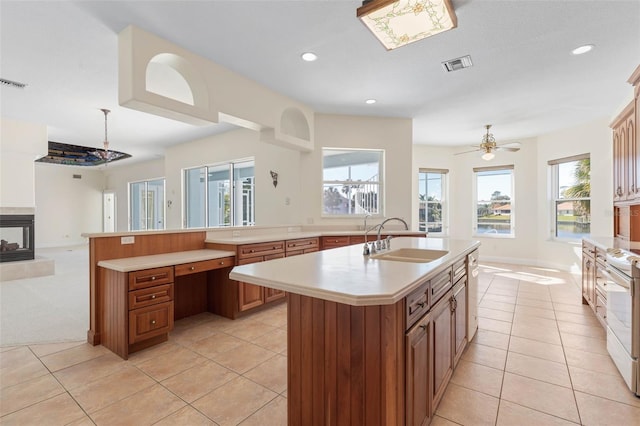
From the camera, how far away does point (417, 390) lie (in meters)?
1.46

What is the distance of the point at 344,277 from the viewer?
1491mm

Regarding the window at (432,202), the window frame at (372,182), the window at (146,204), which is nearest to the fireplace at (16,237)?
the window at (146,204)

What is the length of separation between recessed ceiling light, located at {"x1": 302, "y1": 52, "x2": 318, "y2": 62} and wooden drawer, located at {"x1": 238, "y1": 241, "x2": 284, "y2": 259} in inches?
85.8

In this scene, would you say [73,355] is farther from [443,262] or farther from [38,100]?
[38,100]

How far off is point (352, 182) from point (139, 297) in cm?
363

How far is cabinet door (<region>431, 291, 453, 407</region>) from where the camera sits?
5.53ft

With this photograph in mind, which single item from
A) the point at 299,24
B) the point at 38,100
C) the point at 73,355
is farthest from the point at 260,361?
the point at 38,100

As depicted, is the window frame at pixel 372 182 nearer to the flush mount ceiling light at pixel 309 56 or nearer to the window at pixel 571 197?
the flush mount ceiling light at pixel 309 56

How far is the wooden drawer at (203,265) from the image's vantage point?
114 inches

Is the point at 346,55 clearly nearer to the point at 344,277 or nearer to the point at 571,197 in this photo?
the point at 344,277

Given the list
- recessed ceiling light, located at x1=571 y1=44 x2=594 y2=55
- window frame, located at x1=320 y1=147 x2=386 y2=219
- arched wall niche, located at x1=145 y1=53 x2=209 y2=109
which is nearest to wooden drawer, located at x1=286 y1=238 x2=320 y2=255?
window frame, located at x1=320 y1=147 x2=386 y2=219

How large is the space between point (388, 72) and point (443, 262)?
2619 millimetres

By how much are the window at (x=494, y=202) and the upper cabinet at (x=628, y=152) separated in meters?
3.09

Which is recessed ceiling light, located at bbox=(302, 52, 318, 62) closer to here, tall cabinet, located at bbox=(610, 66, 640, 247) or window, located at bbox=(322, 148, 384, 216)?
window, located at bbox=(322, 148, 384, 216)
